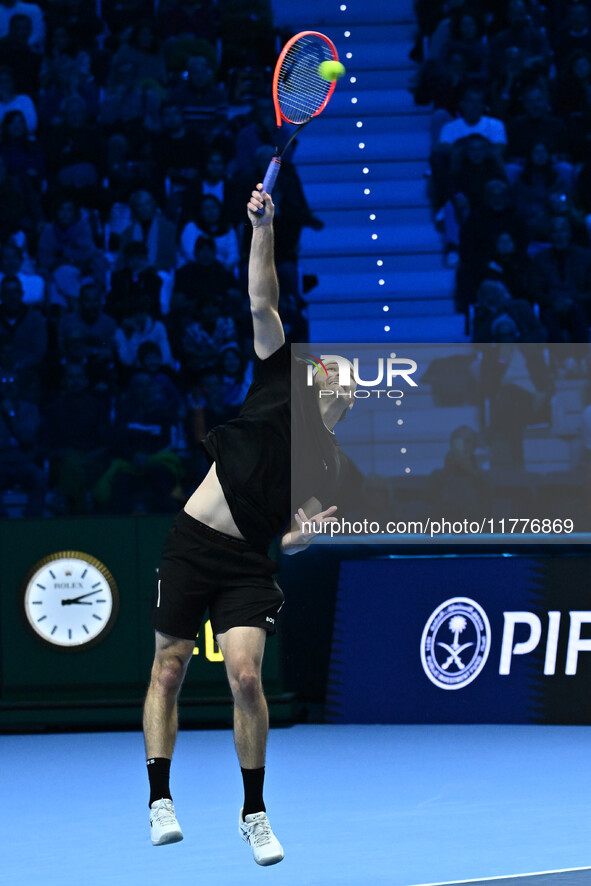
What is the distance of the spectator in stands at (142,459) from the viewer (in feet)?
27.6

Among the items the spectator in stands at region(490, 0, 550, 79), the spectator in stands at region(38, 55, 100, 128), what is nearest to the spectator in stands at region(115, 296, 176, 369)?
the spectator in stands at region(38, 55, 100, 128)

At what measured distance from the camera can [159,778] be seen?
3.83m

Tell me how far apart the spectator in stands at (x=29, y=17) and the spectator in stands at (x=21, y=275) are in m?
1.88

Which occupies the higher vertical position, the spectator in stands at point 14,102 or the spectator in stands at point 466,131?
the spectator in stands at point 14,102

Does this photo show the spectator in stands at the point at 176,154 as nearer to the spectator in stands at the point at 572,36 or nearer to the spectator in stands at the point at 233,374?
the spectator in stands at the point at 233,374

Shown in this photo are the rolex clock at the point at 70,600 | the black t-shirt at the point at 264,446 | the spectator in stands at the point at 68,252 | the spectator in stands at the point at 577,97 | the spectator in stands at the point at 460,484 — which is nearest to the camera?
the black t-shirt at the point at 264,446

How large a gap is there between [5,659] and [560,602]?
122 inches

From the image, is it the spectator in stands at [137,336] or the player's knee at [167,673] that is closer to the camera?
the player's knee at [167,673]

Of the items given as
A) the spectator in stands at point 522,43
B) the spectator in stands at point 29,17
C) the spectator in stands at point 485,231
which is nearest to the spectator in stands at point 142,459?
the spectator in stands at point 485,231

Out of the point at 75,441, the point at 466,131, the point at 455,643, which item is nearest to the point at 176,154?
the point at 466,131

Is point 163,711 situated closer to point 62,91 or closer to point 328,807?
point 328,807

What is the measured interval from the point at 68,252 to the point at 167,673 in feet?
20.7

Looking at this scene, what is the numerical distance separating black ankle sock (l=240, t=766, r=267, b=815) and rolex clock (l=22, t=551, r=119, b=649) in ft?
10.4

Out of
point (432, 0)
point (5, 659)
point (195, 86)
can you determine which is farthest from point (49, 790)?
point (432, 0)
